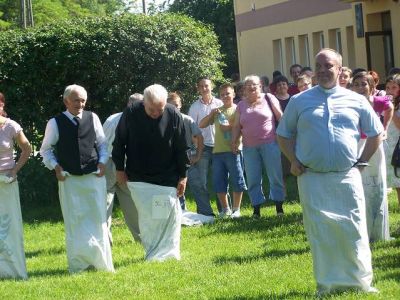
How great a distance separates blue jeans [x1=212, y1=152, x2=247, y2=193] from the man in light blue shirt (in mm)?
6312

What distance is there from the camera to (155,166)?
37.6 feet

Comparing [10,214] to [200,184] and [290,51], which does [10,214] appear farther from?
[290,51]

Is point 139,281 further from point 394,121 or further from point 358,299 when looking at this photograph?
point 394,121

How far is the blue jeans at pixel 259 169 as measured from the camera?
573 inches

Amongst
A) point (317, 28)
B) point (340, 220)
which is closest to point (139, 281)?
point (340, 220)

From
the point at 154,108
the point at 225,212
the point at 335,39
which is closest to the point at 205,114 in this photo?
the point at 225,212

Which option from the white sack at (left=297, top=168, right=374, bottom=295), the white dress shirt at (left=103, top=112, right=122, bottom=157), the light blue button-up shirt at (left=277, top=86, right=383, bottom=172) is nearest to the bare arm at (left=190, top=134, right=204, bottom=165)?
the white dress shirt at (left=103, top=112, right=122, bottom=157)

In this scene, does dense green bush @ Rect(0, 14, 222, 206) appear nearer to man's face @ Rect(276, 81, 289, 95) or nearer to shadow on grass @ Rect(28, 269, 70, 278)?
man's face @ Rect(276, 81, 289, 95)

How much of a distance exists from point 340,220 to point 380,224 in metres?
2.84

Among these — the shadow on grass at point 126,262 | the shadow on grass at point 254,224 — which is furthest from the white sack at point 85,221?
the shadow on grass at point 254,224

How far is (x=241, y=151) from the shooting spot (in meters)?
15.3

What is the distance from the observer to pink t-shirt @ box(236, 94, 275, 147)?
47.6 ft

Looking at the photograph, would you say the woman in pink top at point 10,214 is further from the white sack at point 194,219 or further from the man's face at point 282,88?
the man's face at point 282,88

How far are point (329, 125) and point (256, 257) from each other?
121 inches
